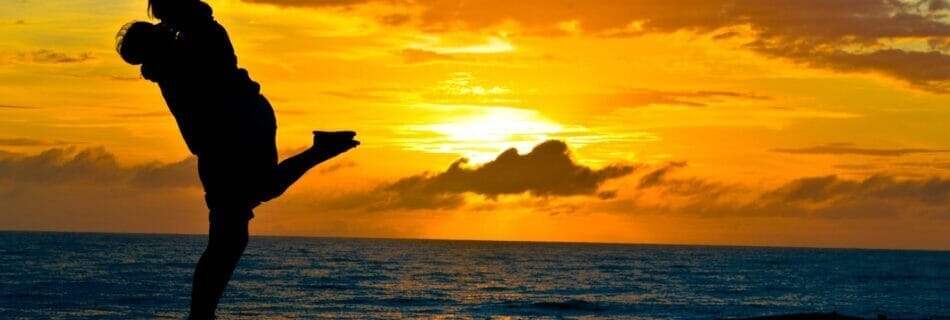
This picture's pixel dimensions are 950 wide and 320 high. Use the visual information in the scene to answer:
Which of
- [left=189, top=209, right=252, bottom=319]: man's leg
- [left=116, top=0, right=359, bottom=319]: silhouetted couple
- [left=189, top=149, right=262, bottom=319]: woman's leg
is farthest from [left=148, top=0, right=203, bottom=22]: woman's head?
[left=189, top=209, right=252, bottom=319]: man's leg

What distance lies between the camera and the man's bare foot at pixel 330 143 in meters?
5.24

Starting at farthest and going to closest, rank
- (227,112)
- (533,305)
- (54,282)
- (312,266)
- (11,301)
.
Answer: (312,266) → (54,282) → (533,305) → (11,301) → (227,112)

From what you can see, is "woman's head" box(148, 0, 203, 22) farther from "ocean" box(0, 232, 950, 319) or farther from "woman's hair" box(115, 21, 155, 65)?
"ocean" box(0, 232, 950, 319)

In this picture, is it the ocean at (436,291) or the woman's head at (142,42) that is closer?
the woman's head at (142,42)

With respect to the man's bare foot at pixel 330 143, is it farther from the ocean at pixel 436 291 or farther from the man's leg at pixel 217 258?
the ocean at pixel 436 291

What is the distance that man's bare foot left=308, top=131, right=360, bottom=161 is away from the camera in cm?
524

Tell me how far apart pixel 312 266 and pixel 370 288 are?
2311cm

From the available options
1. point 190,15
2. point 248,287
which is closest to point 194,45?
point 190,15

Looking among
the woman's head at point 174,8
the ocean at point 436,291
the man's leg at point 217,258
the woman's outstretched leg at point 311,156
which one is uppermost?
the woman's head at point 174,8

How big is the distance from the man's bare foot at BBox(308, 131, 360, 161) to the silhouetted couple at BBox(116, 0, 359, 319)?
0.53 feet

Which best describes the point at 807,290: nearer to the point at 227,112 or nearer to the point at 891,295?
the point at 891,295

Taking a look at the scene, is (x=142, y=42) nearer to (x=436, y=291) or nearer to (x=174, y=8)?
(x=174, y=8)

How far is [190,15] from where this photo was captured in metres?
5.14

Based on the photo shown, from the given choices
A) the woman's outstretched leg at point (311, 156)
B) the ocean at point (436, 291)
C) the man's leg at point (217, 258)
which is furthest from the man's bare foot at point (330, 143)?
the ocean at point (436, 291)
